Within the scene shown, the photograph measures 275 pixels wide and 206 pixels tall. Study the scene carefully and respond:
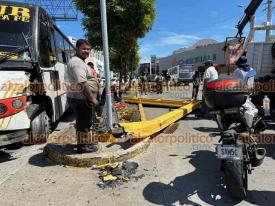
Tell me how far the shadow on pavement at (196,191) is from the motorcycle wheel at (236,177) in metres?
0.15

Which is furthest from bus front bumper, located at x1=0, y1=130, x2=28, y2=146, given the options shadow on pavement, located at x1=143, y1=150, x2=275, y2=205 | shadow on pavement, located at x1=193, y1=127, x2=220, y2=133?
shadow on pavement, located at x1=193, y1=127, x2=220, y2=133

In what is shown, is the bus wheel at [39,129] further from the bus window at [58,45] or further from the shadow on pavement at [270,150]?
the shadow on pavement at [270,150]

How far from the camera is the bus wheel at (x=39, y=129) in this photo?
22.1ft

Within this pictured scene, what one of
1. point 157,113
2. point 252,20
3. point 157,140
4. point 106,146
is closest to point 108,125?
point 106,146

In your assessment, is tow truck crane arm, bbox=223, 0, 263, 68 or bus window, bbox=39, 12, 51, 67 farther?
tow truck crane arm, bbox=223, 0, 263, 68

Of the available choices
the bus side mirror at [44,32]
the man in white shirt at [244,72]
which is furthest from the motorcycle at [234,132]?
the bus side mirror at [44,32]

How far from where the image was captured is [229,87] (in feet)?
12.9

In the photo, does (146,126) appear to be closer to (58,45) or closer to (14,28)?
(14,28)

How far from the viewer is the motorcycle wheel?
3.77m

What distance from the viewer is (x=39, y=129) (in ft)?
22.4

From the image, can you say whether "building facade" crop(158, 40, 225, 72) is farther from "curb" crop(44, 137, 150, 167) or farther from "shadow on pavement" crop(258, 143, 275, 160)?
"curb" crop(44, 137, 150, 167)

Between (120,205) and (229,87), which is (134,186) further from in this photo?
(229,87)

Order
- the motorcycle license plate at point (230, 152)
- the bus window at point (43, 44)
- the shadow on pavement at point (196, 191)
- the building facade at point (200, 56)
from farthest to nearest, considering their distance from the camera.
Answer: the building facade at point (200, 56) < the bus window at point (43, 44) < the shadow on pavement at point (196, 191) < the motorcycle license plate at point (230, 152)

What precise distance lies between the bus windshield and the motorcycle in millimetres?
4368
